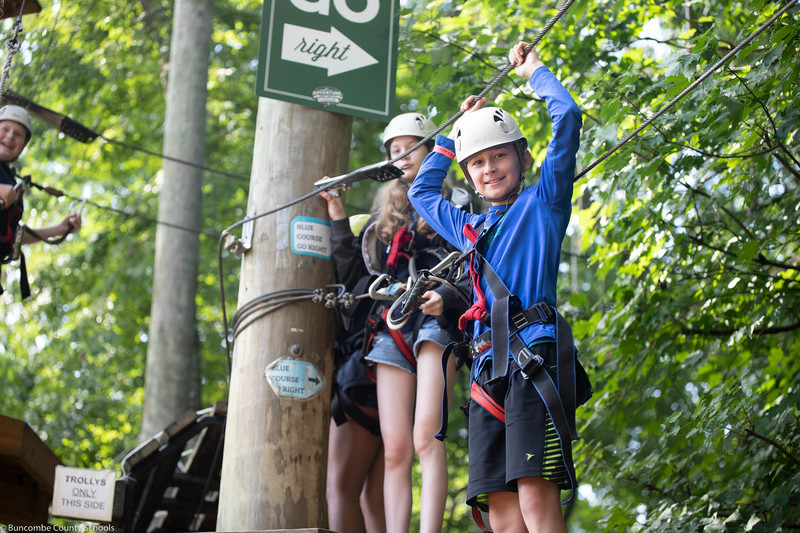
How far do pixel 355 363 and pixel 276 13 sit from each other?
1.85m

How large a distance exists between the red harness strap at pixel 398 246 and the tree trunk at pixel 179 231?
536cm

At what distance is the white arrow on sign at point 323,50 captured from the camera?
4.49 meters

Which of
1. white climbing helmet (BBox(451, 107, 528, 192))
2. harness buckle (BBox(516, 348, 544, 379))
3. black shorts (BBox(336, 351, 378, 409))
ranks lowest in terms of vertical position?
harness buckle (BBox(516, 348, 544, 379))

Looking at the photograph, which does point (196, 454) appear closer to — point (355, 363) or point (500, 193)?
point (355, 363)

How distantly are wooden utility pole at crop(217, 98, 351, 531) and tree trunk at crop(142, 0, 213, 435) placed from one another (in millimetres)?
5119

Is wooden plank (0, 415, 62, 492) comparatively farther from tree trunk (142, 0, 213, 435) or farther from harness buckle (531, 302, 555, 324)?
tree trunk (142, 0, 213, 435)

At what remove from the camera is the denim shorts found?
158 inches

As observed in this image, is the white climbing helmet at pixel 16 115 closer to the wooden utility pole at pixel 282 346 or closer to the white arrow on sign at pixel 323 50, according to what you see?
the wooden utility pole at pixel 282 346

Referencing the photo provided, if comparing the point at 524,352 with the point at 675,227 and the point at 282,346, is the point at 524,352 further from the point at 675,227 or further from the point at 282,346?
the point at 675,227

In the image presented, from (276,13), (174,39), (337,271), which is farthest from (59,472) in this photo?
(174,39)

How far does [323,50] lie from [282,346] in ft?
5.21

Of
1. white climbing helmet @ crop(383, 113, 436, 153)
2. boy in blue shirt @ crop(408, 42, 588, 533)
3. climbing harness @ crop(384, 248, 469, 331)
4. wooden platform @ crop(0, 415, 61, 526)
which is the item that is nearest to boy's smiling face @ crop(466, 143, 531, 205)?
boy in blue shirt @ crop(408, 42, 588, 533)

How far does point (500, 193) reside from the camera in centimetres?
361

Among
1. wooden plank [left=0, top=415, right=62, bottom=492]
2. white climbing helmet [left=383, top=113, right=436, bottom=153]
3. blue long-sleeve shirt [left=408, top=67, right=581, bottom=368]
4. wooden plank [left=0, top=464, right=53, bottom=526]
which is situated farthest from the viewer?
wooden plank [left=0, top=464, right=53, bottom=526]
